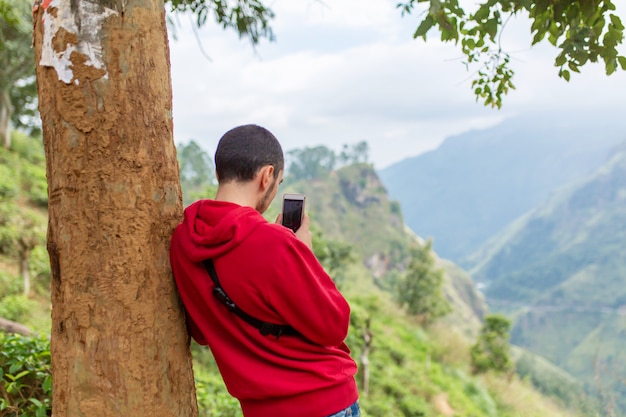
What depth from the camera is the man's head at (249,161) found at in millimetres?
1691

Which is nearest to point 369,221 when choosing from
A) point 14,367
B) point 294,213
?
point 14,367

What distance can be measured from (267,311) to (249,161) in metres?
0.46

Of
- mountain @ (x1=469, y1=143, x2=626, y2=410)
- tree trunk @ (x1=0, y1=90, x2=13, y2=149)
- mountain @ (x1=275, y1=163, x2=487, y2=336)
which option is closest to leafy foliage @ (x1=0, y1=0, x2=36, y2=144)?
tree trunk @ (x1=0, y1=90, x2=13, y2=149)

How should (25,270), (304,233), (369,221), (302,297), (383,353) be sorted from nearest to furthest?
(302,297) → (304,233) → (25,270) → (383,353) → (369,221)

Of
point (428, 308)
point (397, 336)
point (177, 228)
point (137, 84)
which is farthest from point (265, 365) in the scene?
point (428, 308)

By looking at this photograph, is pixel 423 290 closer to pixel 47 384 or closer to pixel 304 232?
pixel 47 384

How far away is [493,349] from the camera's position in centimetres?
1884

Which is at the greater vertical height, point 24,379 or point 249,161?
point 249,161

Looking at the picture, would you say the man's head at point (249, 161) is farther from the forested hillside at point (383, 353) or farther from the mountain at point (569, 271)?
the mountain at point (569, 271)

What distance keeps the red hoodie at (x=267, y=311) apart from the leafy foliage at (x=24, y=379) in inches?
48.3

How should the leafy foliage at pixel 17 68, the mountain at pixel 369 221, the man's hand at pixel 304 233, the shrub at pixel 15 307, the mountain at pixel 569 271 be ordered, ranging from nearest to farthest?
the man's hand at pixel 304 233, the shrub at pixel 15 307, the leafy foliage at pixel 17 68, the mountain at pixel 369 221, the mountain at pixel 569 271

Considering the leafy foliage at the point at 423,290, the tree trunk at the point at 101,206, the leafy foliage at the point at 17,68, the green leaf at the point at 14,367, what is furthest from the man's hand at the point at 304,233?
the leafy foliage at the point at 423,290

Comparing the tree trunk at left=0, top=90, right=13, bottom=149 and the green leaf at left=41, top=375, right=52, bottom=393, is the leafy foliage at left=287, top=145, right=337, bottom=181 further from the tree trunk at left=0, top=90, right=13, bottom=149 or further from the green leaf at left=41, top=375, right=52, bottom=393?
the green leaf at left=41, top=375, right=52, bottom=393

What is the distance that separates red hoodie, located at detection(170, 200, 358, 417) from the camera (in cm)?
159
